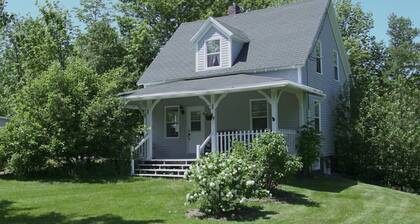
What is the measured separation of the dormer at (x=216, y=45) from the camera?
1958 centimetres

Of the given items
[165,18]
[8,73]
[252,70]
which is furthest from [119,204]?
[8,73]

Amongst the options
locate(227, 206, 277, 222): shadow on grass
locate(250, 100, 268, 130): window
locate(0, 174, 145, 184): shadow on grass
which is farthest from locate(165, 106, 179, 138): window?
locate(227, 206, 277, 222): shadow on grass

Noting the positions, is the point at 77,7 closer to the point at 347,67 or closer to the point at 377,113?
the point at 347,67

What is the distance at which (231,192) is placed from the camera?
966 cm

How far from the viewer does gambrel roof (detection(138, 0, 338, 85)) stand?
18359 millimetres

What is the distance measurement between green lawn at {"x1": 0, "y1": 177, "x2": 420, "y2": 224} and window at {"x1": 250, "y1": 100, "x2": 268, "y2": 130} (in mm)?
3730

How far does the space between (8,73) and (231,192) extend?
112 feet

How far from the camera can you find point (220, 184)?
9.70 meters

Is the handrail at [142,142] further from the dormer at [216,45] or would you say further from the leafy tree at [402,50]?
the leafy tree at [402,50]

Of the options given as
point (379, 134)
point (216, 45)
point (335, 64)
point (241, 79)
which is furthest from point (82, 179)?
point (335, 64)

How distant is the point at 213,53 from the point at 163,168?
5.92 meters

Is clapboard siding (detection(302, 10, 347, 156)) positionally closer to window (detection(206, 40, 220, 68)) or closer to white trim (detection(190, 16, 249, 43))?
white trim (detection(190, 16, 249, 43))

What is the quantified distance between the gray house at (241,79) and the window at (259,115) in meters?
0.04

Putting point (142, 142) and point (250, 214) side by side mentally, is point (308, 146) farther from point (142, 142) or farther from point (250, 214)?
point (142, 142)
